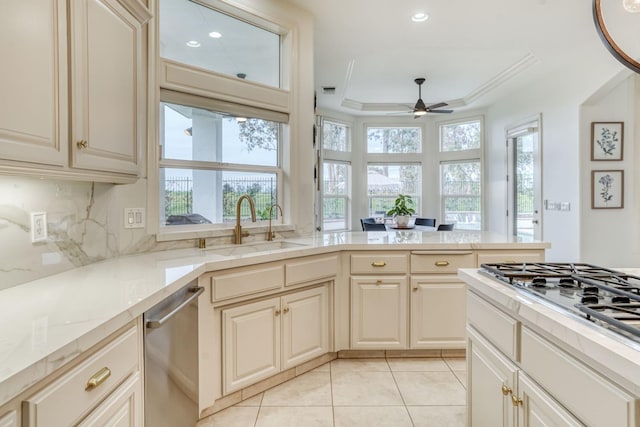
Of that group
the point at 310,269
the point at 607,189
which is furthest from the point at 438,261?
the point at 607,189

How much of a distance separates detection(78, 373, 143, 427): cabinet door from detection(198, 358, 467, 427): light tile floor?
948 millimetres

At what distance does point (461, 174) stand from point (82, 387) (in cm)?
738

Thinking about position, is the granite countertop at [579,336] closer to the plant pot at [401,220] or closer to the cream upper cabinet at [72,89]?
the cream upper cabinet at [72,89]

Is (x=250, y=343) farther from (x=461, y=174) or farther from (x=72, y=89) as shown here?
(x=461, y=174)

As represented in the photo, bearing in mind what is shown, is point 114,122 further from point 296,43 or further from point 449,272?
point 449,272

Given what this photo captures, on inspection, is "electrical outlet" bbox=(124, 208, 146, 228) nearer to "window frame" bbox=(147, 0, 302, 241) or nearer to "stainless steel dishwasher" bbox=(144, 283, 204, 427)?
"window frame" bbox=(147, 0, 302, 241)

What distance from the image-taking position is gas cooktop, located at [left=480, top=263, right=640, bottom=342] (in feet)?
2.98

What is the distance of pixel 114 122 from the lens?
166 cm

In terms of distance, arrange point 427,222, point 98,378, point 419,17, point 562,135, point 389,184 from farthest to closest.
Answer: point 389,184 → point 427,222 → point 562,135 → point 419,17 → point 98,378

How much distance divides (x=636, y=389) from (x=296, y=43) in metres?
3.19

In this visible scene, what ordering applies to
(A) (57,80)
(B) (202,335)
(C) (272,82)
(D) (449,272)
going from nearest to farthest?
(A) (57,80) → (B) (202,335) → (D) (449,272) → (C) (272,82)

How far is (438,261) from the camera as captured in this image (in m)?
2.85

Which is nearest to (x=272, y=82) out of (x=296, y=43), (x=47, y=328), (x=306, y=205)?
(x=296, y=43)

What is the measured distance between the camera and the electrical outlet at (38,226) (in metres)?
1.56
